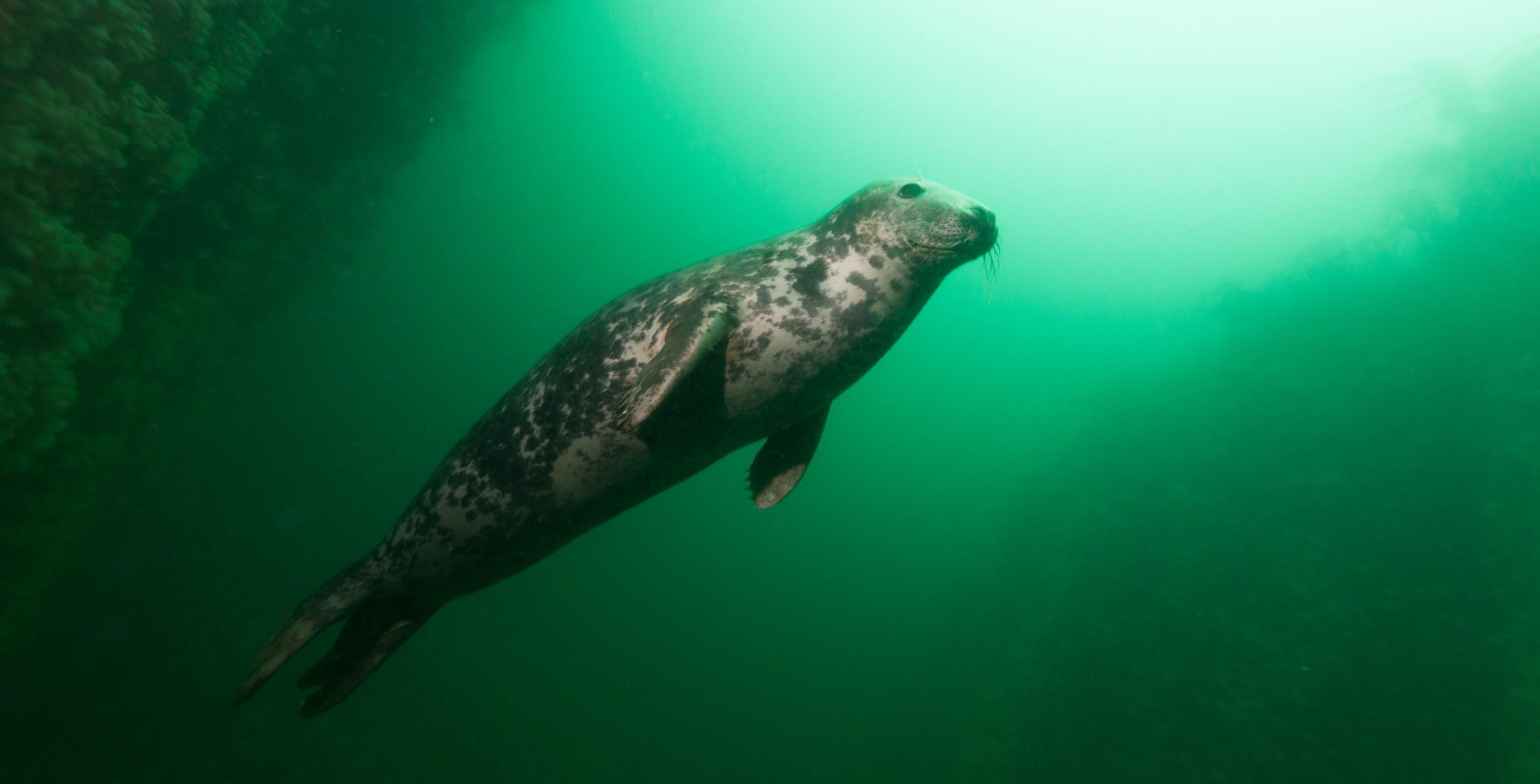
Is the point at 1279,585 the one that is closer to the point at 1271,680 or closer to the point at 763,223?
the point at 1271,680

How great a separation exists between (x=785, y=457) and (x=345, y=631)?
8.54 feet

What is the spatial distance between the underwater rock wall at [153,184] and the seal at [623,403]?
23.7 feet

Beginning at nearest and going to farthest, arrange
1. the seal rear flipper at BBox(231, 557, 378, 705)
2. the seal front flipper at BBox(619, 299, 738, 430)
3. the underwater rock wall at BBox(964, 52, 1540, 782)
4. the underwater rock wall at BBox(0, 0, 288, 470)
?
the seal front flipper at BBox(619, 299, 738, 430), the seal rear flipper at BBox(231, 557, 378, 705), the underwater rock wall at BBox(0, 0, 288, 470), the underwater rock wall at BBox(964, 52, 1540, 782)

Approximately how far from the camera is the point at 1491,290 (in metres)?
14.8

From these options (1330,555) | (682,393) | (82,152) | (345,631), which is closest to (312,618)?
(345,631)

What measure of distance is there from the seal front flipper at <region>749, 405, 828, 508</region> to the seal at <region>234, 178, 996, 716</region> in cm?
15

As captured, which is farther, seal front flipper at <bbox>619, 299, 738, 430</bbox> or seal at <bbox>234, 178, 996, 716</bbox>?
seal at <bbox>234, 178, 996, 716</bbox>

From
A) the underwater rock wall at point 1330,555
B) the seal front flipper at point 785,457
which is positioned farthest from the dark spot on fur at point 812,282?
the underwater rock wall at point 1330,555

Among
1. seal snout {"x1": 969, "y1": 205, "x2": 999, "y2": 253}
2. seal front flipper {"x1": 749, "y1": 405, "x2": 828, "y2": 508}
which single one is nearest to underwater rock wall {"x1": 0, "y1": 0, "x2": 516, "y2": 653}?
seal front flipper {"x1": 749, "y1": 405, "x2": 828, "y2": 508}

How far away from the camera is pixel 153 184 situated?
315 inches

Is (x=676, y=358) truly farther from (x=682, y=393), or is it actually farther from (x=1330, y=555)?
(x=1330, y=555)

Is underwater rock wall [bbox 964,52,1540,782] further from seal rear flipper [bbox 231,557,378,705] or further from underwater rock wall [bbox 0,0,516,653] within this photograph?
underwater rock wall [bbox 0,0,516,653]

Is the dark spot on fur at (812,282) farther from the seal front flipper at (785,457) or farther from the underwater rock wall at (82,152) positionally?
the underwater rock wall at (82,152)

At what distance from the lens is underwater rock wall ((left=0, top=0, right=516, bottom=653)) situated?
615 cm
